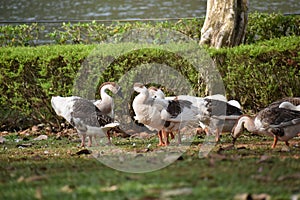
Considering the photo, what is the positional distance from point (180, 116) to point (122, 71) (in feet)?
6.76

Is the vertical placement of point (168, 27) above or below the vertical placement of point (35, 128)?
above

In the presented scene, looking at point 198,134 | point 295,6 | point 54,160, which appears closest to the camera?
point 54,160

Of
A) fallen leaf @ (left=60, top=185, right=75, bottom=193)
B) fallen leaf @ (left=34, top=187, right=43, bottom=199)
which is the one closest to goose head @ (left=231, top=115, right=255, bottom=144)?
fallen leaf @ (left=60, top=185, right=75, bottom=193)

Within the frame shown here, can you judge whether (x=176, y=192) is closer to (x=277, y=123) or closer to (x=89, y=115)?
(x=277, y=123)

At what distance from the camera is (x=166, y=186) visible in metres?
4.98

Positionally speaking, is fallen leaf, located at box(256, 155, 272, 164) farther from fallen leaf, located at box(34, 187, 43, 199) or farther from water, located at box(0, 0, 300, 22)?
water, located at box(0, 0, 300, 22)

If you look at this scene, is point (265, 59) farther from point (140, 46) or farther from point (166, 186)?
point (166, 186)

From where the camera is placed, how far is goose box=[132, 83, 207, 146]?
27.5ft

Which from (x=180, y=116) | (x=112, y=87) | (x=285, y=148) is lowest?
(x=285, y=148)

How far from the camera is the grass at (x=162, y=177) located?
15.7ft

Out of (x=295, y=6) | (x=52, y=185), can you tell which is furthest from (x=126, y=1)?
(x=52, y=185)

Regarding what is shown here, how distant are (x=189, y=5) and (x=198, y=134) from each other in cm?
1792

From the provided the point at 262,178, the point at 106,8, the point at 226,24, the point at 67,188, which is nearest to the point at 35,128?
the point at 226,24

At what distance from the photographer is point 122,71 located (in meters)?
10.2
